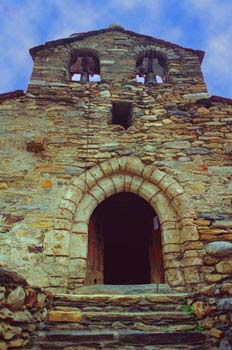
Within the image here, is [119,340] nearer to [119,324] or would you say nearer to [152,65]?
[119,324]

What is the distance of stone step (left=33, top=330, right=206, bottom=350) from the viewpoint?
2.93 meters

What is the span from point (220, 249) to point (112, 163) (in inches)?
81.5

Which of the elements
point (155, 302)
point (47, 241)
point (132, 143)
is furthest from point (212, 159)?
point (47, 241)

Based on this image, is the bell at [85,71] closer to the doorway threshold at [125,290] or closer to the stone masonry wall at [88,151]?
the stone masonry wall at [88,151]

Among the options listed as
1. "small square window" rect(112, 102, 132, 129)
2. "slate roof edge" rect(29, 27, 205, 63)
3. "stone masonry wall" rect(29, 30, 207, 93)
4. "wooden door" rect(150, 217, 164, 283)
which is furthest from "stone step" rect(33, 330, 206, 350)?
"slate roof edge" rect(29, 27, 205, 63)

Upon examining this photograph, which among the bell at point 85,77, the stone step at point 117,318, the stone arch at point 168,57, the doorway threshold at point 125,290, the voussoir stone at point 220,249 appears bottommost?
the stone step at point 117,318

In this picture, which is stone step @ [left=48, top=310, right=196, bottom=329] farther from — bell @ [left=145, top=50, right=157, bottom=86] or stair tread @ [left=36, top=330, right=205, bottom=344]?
bell @ [left=145, top=50, right=157, bottom=86]

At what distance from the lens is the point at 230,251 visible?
427 cm

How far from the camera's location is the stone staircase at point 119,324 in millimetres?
2969

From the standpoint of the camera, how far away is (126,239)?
7.78 metres

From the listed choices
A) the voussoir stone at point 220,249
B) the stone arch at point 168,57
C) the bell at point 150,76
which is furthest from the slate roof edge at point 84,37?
the voussoir stone at point 220,249

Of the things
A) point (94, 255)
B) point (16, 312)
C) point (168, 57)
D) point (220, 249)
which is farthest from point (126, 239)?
point (16, 312)

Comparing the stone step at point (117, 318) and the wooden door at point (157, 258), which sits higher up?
the wooden door at point (157, 258)

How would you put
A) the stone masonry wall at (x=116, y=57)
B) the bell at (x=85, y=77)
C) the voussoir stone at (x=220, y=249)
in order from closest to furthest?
the voussoir stone at (x=220, y=249), the stone masonry wall at (x=116, y=57), the bell at (x=85, y=77)
